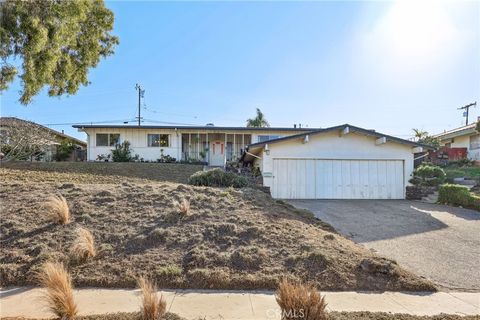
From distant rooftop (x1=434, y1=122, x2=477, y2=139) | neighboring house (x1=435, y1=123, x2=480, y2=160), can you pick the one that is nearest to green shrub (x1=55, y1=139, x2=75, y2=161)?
neighboring house (x1=435, y1=123, x2=480, y2=160)

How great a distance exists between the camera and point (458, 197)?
12.3 m

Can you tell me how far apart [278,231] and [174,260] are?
2175 millimetres

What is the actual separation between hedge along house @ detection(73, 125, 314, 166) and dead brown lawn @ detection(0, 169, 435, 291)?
15.2 meters

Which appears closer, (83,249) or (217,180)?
(83,249)

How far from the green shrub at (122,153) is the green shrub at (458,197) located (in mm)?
18853

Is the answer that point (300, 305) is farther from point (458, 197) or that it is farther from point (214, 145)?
point (214, 145)

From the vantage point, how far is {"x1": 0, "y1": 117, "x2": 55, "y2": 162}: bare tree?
15.7 meters

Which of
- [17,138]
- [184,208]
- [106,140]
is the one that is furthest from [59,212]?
[106,140]

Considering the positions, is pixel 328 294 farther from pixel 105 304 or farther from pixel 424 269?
pixel 105 304

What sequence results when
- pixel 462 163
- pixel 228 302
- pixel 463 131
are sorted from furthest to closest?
pixel 463 131
pixel 462 163
pixel 228 302

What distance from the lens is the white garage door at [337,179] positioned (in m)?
13.6

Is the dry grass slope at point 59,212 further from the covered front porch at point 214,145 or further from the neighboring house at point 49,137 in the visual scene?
the covered front porch at point 214,145

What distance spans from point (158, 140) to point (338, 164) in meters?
14.2

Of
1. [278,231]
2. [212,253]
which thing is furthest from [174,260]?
[278,231]
